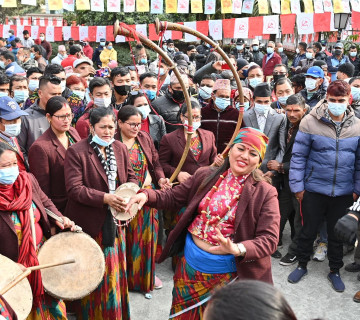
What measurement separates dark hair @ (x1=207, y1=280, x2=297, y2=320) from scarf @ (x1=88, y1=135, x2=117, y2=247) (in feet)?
8.52

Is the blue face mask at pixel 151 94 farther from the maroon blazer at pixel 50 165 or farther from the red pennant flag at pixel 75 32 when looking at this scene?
the red pennant flag at pixel 75 32

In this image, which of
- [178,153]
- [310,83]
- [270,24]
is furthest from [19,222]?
[270,24]

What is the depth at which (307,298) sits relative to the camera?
15.8ft

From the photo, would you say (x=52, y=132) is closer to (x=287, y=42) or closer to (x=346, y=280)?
(x=346, y=280)

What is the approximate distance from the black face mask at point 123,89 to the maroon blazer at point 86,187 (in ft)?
6.12

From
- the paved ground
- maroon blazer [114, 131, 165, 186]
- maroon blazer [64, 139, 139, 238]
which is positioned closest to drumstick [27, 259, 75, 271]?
maroon blazer [64, 139, 139, 238]

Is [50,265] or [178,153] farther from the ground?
[178,153]

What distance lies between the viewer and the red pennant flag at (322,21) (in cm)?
1653

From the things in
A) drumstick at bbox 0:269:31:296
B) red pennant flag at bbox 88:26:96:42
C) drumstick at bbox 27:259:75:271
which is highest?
red pennant flag at bbox 88:26:96:42

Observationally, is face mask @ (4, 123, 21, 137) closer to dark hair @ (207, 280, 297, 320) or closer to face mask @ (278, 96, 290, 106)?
dark hair @ (207, 280, 297, 320)

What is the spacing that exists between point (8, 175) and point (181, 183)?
3.99 ft

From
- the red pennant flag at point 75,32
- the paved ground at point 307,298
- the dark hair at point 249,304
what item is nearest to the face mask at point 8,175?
the paved ground at point 307,298

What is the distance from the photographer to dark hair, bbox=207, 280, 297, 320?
1344mm

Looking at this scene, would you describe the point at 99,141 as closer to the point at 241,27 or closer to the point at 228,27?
the point at 241,27
